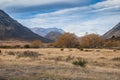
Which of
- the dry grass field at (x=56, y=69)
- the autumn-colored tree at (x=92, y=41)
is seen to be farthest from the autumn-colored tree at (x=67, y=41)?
the dry grass field at (x=56, y=69)

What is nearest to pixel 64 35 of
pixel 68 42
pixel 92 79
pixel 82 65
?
pixel 68 42

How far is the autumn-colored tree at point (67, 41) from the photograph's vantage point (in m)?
146

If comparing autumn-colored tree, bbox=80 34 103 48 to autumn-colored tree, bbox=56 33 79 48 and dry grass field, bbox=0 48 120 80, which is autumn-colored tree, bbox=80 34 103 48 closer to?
autumn-colored tree, bbox=56 33 79 48

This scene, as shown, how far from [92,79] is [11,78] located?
5112 mm

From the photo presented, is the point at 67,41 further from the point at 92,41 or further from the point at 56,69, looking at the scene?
the point at 56,69

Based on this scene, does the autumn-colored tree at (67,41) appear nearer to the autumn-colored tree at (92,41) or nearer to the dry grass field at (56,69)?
the autumn-colored tree at (92,41)

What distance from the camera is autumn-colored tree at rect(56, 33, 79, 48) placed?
14638 centimetres

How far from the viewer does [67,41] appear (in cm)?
14862

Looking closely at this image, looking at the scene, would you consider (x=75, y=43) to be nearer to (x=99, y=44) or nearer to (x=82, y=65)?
(x=99, y=44)

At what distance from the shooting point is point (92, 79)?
20.5m

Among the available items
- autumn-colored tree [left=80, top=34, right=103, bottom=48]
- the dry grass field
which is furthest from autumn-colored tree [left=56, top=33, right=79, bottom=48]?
the dry grass field

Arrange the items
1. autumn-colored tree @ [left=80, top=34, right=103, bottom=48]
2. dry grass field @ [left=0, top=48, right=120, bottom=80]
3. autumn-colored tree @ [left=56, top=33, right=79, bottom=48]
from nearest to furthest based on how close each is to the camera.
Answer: dry grass field @ [left=0, top=48, right=120, bottom=80] → autumn-colored tree @ [left=56, top=33, right=79, bottom=48] → autumn-colored tree @ [left=80, top=34, right=103, bottom=48]

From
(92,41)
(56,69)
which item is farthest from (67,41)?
(56,69)

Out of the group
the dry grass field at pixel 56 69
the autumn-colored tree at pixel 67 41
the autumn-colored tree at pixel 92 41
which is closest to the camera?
the dry grass field at pixel 56 69
